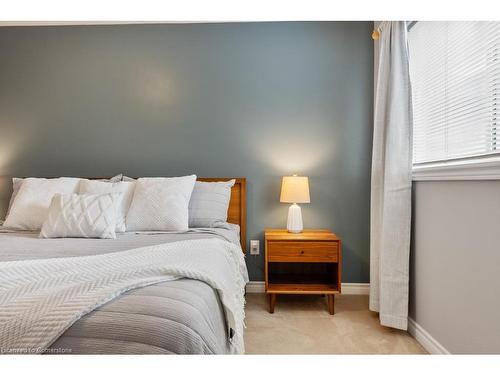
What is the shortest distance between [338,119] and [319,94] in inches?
11.2

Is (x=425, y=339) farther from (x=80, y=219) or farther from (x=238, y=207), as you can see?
(x=80, y=219)

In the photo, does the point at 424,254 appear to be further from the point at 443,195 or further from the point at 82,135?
the point at 82,135

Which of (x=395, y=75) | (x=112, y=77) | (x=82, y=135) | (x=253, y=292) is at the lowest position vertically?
(x=253, y=292)

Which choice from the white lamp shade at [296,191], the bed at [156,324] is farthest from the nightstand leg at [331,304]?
the bed at [156,324]

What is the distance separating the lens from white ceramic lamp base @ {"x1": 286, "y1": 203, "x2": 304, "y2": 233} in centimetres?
252

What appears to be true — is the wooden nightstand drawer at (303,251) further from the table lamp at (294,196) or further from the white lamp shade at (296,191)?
the white lamp shade at (296,191)

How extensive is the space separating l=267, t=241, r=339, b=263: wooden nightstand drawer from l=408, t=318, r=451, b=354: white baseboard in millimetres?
633

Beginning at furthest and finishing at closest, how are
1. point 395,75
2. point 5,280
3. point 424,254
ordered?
point 395,75 < point 424,254 < point 5,280

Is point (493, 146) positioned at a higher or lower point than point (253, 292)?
higher

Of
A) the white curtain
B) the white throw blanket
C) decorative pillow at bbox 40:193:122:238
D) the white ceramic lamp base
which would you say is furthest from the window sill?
decorative pillow at bbox 40:193:122:238

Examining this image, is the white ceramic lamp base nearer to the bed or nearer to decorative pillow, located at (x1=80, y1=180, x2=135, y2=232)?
decorative pillow, located at (x1=80, y1=180, x2=135, y2=232)
